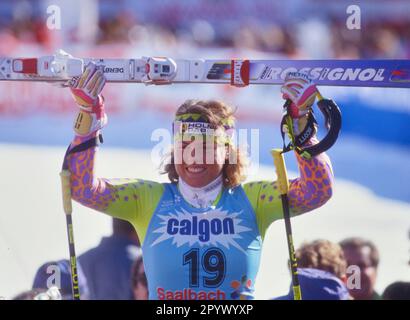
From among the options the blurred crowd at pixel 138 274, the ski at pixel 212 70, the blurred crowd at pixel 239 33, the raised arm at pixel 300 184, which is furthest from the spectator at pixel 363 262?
the blurred crowd at pixel 239 33

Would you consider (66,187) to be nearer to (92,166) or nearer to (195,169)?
(92,166)

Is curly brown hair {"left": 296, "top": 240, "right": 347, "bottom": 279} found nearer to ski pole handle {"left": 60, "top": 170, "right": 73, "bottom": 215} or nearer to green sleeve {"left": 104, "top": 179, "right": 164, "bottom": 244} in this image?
green sleeve {"left": 104, "top": 179, "right": 164, "bottom": 244}

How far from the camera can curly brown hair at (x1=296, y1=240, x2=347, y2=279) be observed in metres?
5.24

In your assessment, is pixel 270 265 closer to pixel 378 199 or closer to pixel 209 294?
pixel 209 294

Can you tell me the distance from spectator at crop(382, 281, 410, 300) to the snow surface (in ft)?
1.74

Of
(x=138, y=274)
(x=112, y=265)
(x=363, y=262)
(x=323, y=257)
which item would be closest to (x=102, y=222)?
(x=112, y=265)

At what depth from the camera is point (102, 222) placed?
292 inches

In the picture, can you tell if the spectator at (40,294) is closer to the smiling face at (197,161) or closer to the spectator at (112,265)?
the spectator at (112,265)

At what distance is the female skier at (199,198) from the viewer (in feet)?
15.1

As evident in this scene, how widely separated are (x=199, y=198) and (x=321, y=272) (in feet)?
2.90

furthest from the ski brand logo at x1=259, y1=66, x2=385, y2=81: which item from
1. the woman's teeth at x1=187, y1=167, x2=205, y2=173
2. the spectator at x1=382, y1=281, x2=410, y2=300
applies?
the spectator at x1=382, y1=281, x2=410, y2=300

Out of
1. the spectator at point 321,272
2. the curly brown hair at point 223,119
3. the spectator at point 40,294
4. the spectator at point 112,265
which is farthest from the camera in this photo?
the spectator at point 112,265

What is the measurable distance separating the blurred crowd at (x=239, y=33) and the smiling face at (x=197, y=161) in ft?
33.3
